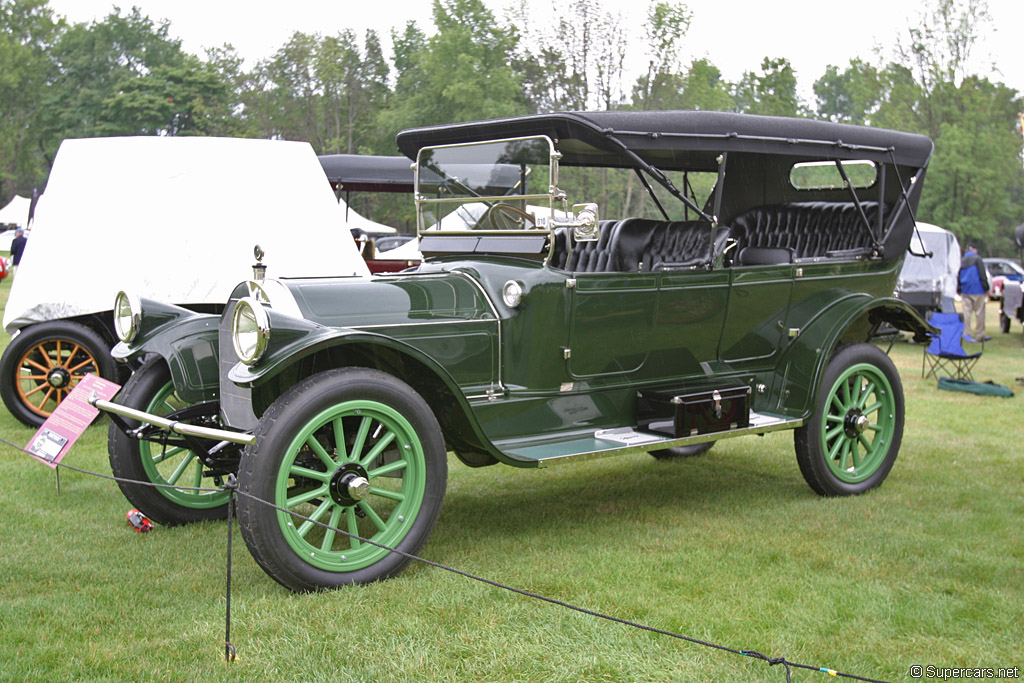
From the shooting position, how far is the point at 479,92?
2611cm

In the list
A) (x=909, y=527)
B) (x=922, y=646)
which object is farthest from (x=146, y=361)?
(x=909, y=527)

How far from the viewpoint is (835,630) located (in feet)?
12.3

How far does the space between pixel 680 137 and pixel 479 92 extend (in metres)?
21.9

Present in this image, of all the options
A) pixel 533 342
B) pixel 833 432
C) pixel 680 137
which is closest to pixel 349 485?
pixel 533 342

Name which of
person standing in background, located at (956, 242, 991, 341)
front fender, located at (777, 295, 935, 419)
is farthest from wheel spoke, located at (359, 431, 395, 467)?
person standing in background, located at (956, 242, 991, 341)

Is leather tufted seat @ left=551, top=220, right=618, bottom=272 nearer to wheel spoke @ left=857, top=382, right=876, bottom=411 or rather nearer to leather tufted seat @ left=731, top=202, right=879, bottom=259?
leather tufted seat @ left=731, top=202, right=879, bottom=259

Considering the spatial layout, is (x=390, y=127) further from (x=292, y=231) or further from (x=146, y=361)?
(x=146, y=361)

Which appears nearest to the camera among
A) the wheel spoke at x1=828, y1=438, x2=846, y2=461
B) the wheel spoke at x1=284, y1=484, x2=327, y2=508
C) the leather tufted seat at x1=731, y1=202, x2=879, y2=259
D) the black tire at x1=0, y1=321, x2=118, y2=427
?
the wheel spoke at x1=284, y1=484, x2=327, y2=508

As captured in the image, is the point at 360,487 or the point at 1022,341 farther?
the point at 1022,341

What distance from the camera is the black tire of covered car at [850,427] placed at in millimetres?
5652

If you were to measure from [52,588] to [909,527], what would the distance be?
14.4 ft

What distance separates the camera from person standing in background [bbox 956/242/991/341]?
15125 mm

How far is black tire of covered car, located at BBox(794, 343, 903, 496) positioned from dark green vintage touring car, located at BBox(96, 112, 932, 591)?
16 mm

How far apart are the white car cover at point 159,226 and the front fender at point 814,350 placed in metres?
4.23
